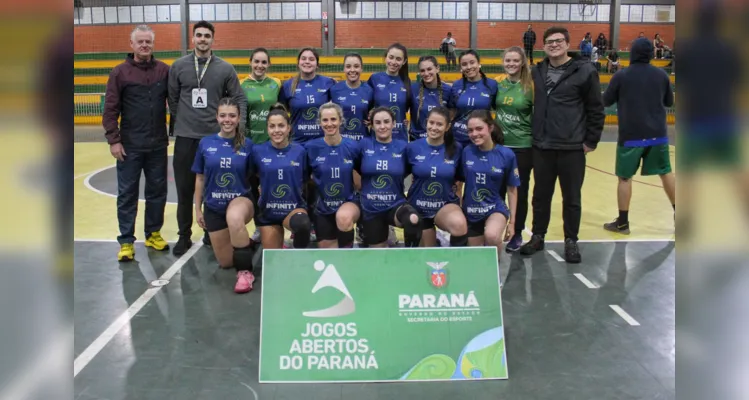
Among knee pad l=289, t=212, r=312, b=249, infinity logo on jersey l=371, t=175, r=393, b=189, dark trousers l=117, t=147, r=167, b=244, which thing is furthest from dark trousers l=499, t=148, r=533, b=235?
dark trousers l=117, t=147, r=167, b=244

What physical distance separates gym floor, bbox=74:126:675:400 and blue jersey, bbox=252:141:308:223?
67cm

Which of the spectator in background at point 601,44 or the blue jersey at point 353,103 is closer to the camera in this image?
the blue jersey at point 353,103

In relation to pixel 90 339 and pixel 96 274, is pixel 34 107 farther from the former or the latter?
pixel 96 274

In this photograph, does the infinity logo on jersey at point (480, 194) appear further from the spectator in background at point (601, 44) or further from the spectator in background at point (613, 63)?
the spectator in background at point (601, 44)

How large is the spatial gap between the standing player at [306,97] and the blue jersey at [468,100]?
1.20 m

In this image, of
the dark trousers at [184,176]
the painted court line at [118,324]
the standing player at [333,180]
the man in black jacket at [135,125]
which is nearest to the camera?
the painted court line at [118,324]

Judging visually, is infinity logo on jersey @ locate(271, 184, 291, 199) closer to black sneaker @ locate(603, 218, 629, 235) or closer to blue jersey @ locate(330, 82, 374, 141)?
blue jersey @ locate(330, 82, 374, 141)

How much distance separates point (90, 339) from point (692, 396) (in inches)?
152

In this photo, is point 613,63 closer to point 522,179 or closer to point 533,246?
point 522,179

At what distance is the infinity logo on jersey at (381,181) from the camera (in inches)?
181

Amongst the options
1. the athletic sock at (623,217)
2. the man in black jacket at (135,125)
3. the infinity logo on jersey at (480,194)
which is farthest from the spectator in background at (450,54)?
the infinity logo on jersey at (480,194)

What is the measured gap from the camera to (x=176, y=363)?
3441 mm

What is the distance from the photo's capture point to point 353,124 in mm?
5559

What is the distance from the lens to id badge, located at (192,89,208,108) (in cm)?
538
